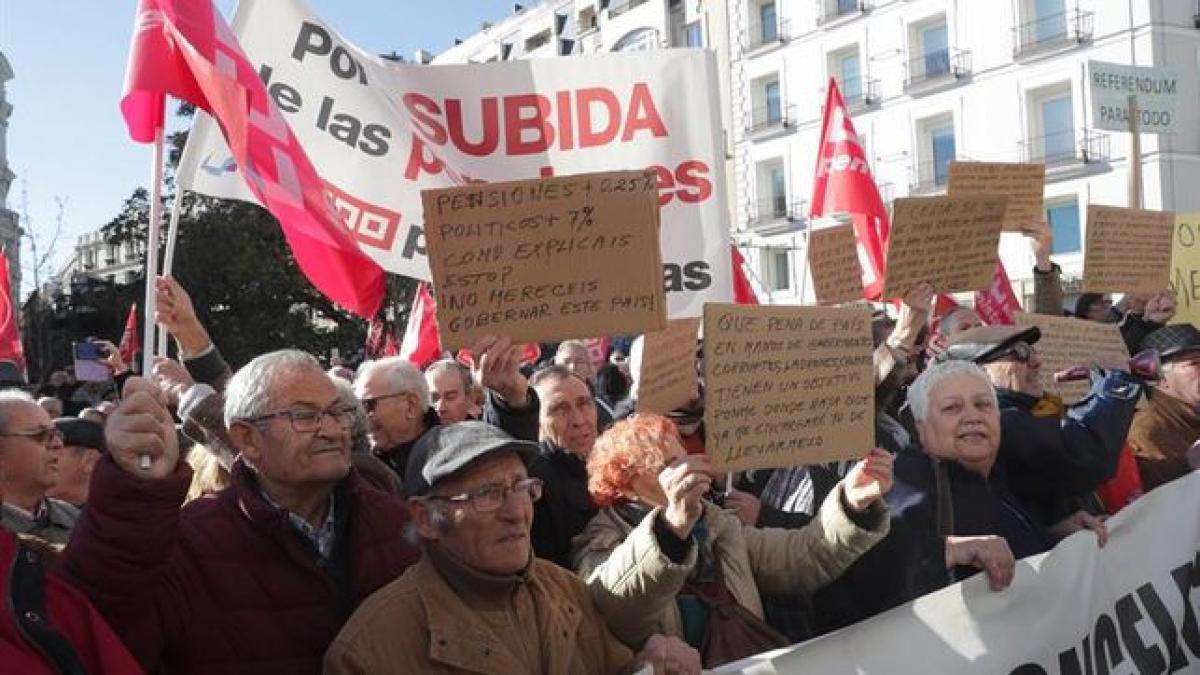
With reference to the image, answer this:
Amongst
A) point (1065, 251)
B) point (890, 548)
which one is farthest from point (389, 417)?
point (1065, 251)

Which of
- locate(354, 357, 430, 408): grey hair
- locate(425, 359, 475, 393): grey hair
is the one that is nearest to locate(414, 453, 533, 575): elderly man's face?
locate(354, 357, 430, 408): grey hair

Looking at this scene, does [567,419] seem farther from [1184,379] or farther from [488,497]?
[1184,379]

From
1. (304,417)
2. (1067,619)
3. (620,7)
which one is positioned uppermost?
(620,7)

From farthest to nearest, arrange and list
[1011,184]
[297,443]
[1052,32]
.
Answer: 1. [1052,32]
2. [1011,184]
3. [297,443]

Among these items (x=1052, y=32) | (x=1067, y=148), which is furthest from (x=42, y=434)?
(x=1052, y=32)

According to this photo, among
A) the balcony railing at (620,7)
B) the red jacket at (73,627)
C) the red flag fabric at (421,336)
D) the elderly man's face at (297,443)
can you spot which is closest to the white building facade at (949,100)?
the balcony railing at (620,7)

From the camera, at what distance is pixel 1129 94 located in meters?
7.46

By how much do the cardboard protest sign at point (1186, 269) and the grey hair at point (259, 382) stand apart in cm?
575

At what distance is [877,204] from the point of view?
8.45 meters

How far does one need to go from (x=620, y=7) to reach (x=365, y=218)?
39967 mm

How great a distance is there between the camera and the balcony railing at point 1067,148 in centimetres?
2831

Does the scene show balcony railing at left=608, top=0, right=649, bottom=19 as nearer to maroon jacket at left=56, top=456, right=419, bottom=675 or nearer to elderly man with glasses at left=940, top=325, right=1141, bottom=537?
elderly man with glasses at left=940, top=325, right=1141, bottom=537

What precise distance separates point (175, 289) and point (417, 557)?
1698 millimetres

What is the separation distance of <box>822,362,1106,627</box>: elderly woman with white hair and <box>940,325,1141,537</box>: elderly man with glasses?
188 mm
